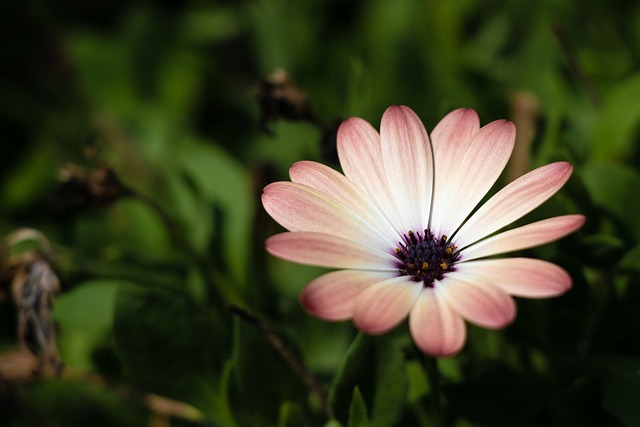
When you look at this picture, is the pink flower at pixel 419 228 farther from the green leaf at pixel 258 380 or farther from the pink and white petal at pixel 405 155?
the green leaf at pixel 258 380

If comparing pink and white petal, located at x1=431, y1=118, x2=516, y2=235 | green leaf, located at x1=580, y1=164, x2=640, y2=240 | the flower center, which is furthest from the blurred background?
pink and white petal, located at x1=431, y1=118, x2=516, y2=235

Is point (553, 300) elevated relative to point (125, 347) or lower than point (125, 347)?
elevated

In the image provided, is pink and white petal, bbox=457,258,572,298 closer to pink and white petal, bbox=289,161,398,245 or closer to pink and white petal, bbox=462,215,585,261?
pink and white petal, bbox=462,215,585,261

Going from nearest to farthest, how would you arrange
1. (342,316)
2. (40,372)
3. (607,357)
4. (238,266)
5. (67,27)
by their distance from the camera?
1. (342,316)
2. (607,357)
3. (40,372)
4. (238,266)
5. (67,27)

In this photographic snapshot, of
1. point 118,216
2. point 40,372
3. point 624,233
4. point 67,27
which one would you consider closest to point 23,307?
point 40,372

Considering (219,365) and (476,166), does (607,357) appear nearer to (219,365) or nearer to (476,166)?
(476,166)

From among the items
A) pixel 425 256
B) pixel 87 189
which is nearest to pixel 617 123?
pixel 425 256
